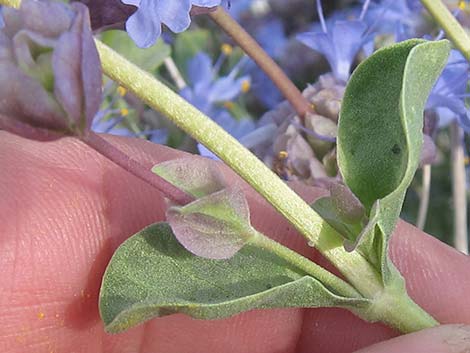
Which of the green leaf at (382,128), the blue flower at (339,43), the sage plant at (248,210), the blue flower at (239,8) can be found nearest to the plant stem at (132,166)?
the sage plant at (248,210)

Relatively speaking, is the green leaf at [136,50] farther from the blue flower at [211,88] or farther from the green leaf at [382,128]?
the green leaf at [382,128]

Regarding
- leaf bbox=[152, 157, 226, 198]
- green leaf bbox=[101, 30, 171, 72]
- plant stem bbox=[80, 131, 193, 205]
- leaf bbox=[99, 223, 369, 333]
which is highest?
plant stem bbox=[80, 131, 193, 205]

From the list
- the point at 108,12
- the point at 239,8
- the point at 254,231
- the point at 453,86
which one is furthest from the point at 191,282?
the point at 239,8

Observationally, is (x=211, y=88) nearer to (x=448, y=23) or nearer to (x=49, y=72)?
(x=448, y=23)

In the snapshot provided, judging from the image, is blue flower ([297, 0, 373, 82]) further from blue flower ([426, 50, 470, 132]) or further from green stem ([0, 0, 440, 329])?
green stem ([0, 0, 440, 329])

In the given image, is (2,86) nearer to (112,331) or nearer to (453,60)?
(112,331)

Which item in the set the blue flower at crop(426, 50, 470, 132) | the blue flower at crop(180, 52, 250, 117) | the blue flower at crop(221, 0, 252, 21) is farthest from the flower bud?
the blue flower at crop(221, 0, 252, 21)
